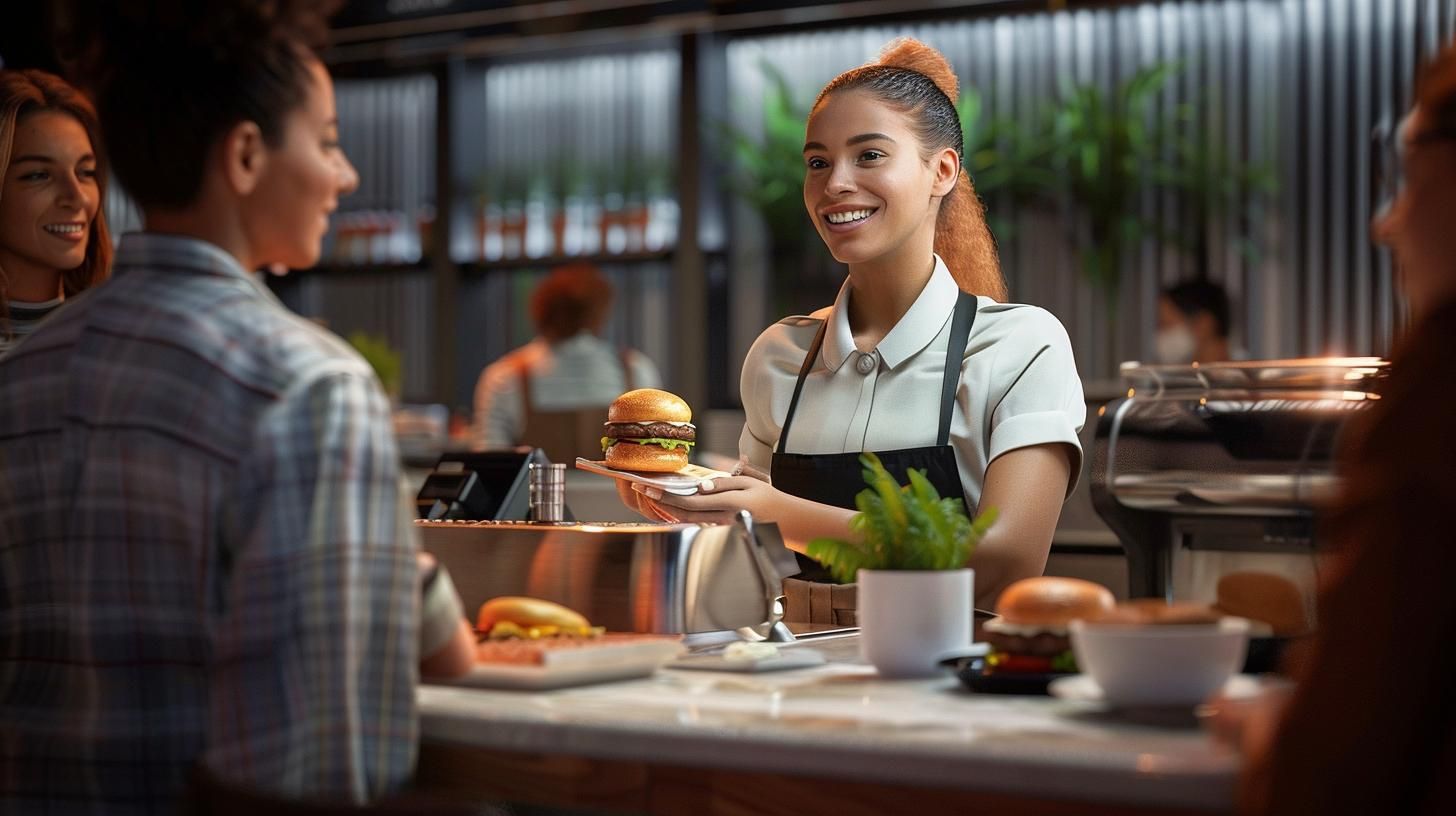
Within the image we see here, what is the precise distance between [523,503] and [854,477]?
52cm

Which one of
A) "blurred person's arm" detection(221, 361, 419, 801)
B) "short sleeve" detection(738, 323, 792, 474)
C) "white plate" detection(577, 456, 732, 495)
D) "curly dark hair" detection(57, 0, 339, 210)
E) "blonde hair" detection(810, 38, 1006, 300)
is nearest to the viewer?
"blurred person's arm" detection(221, 361, 419, 801)

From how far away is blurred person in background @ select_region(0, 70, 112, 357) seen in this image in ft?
8.49

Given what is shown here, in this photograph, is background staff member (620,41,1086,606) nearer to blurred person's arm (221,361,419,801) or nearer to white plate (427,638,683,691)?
white plate (427,638,683,691)

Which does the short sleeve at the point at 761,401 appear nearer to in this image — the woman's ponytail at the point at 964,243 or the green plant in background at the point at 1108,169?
the woman's ponytail at the point at 964,243

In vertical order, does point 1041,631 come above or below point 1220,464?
below

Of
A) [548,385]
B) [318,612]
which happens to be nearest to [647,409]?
[318,612]

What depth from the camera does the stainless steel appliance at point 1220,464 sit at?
171cm

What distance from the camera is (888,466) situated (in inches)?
94.2

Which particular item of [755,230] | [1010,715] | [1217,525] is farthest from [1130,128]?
[1010,715]

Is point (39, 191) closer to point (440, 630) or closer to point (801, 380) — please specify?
point (801, 380)

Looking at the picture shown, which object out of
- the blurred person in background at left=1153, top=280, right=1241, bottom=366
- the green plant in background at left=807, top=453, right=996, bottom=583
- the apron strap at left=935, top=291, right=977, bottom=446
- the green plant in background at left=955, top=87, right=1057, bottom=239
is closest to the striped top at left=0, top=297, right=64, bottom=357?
the apron strap at left=935, top=291, right=977, bottom=446

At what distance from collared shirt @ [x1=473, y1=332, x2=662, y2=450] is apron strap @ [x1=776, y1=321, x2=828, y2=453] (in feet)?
11.4

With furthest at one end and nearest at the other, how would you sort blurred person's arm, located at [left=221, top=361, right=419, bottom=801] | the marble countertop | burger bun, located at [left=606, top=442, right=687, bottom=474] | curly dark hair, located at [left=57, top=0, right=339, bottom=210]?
burger bun, located at [left=606, top=442, right=687, bottom=474] < curly dark hair, located at [left=57, top=0, right=339, bottom=210] < blurred person's arm, located at [left=221, top=361, right=419, bottom=801] < the marble countertop

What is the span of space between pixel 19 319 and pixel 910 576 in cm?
178
